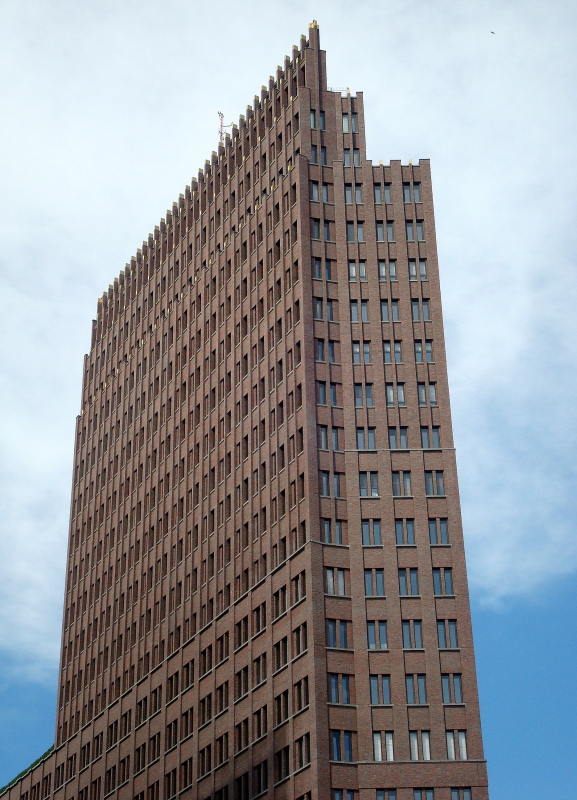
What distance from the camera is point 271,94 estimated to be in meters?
151

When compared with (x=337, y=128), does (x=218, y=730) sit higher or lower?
lower

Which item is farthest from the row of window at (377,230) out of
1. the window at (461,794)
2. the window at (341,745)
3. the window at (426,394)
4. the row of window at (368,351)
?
the window at (461,794)

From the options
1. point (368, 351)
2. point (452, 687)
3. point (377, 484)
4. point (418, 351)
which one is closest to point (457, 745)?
point (452, 687)

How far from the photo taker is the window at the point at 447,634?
117062 mm

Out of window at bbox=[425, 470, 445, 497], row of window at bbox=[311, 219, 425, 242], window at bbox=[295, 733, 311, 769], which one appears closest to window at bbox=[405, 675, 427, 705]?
window at bbox=[295, 733, 311, 769]

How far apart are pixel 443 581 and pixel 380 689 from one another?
11444 millimetres

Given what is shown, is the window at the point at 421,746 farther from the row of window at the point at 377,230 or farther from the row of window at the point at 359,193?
the row of window at the point at 359,193

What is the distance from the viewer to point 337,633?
385 feet

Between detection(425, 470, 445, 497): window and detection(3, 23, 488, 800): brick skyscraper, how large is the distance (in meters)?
0.21

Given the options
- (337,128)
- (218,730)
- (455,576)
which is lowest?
Answer: (218,730)

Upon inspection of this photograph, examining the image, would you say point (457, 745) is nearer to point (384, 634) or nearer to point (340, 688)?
point (340, 688)

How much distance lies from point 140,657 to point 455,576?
154 ft

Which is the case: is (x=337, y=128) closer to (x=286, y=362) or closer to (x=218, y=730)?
(x=286, y=362)

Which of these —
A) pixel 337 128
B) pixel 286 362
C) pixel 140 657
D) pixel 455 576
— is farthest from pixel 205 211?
pixel 455 576
